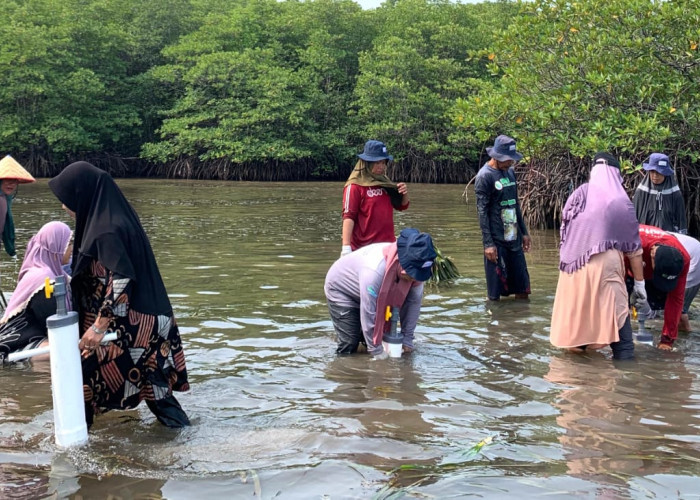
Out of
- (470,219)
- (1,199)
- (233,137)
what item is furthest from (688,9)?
(233,137)

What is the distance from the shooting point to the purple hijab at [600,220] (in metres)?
5.81

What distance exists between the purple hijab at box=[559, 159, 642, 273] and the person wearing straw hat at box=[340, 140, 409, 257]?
1.49 m

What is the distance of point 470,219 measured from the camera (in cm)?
1750

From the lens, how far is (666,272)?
6.00 m

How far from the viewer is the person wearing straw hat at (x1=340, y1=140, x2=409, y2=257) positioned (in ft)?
22.0

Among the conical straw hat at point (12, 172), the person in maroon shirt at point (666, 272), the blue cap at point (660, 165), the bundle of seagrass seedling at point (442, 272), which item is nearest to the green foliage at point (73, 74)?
the bundle of seagrass seedling at point (442, 272)

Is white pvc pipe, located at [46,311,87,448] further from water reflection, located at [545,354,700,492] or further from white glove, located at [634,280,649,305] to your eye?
white glove, located at [634,280,649,305]

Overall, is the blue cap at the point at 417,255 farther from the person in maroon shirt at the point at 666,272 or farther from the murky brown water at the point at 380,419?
the person in maroon shirt at the point at 666,272

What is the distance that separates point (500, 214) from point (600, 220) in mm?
2149

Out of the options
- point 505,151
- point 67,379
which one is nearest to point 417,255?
point 67,379

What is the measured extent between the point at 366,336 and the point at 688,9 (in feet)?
28.9

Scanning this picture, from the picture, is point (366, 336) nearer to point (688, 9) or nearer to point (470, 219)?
point (688, 9)

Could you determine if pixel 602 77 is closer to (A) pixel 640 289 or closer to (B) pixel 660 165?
(B) pixel 660 165

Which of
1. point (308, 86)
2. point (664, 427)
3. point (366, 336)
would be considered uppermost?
point (308, 86)
